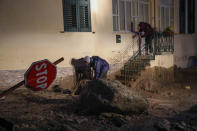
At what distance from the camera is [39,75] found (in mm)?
2186

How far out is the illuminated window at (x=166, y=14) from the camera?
10656mm

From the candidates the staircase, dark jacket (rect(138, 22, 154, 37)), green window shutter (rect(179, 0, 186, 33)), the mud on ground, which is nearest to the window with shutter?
the staircase

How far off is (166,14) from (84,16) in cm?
535

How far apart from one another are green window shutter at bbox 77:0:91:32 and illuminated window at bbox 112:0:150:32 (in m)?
1.46

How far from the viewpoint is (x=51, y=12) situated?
7.13 m

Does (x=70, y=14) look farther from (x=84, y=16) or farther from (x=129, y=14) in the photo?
(x=129, y=14)

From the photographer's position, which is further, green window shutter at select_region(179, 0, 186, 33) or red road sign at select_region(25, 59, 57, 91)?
green window shutter at select_region(179, 0, 186, 33)

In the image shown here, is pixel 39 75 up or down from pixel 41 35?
down

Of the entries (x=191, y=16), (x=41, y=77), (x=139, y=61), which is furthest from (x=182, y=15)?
(x=41, y=77)

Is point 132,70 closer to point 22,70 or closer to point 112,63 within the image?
point 112,63

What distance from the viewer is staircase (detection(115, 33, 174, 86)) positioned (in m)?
8.54

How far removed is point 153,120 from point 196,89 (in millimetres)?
5373

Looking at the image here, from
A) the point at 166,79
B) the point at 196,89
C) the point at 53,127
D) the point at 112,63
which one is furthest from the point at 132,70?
the point at 53,127

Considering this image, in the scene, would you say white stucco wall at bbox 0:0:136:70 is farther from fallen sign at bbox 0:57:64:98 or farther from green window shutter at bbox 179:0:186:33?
green window shutter at bbox 179:0:186:33
